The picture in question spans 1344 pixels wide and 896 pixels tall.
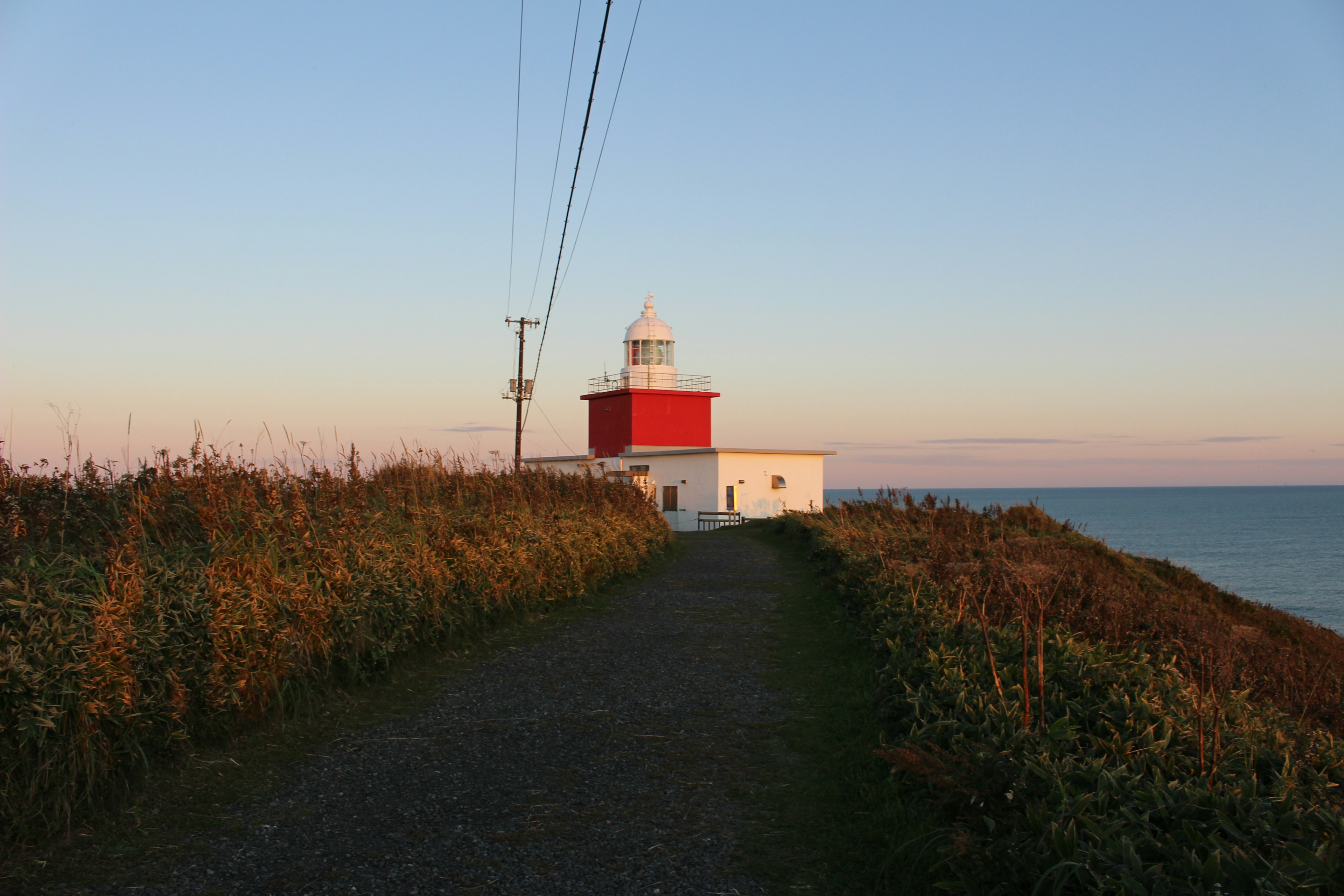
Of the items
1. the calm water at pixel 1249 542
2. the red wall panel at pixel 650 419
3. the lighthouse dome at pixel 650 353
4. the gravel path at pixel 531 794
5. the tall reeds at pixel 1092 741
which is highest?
the lighthouse dome at pixel 650 353

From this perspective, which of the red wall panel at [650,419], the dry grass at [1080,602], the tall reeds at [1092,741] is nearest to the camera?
the tall reeds at [1092,741]

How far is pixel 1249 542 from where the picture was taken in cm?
5534

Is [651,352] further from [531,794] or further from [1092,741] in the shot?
[1092,741]

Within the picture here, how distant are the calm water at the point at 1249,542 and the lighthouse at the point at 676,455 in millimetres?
3483

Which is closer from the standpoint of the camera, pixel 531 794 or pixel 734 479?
pixel 531 794

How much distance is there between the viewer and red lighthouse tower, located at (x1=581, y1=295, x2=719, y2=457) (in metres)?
33.4

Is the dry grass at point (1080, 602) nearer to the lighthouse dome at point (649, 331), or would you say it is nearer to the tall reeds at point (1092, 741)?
the tall reeds at point (1092, 741)

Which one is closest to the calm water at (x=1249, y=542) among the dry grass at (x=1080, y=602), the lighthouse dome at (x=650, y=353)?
the dry grass at (x=1080, y=602)

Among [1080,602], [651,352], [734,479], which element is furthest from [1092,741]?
[651,352]

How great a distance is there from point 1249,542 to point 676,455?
44.1m

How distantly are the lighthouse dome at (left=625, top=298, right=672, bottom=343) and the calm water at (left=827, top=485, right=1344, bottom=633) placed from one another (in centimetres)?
984

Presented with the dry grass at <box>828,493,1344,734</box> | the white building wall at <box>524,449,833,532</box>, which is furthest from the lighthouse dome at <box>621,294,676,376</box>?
the dry grass at <box>828,493,1344,734</box>

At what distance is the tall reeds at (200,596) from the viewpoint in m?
3.80

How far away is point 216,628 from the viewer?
4.73 metres
